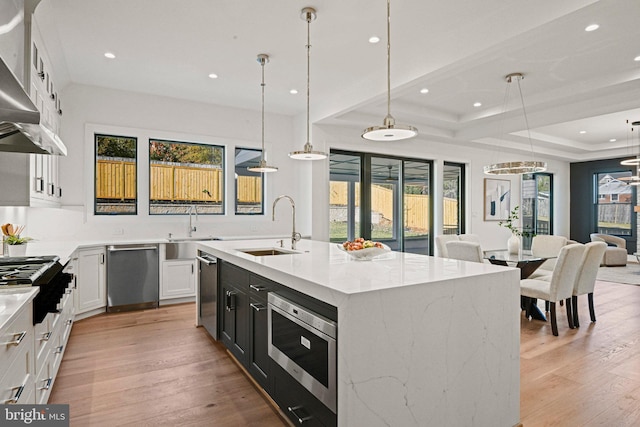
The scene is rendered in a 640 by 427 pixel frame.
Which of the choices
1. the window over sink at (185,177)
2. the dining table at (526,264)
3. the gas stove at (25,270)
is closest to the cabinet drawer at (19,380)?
the gas stove at (25,270)

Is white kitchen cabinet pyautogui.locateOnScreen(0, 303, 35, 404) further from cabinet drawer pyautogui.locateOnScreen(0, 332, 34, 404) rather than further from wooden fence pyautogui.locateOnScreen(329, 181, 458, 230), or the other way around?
wooden fence pyautogui.locateOnScreen(329, 181, 458, 230)

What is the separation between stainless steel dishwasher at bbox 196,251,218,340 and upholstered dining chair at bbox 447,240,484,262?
2.58 meters

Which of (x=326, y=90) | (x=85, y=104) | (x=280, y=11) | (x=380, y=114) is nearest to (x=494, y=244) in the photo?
(x=380, y=114)

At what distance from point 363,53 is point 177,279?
11.7 feet

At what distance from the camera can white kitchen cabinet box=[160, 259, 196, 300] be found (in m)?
4.83

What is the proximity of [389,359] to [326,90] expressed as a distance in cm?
412

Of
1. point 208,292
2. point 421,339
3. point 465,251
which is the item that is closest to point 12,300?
point 421,339

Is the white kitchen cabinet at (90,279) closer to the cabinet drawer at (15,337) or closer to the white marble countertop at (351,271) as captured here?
the white marble countertop at (351,271)

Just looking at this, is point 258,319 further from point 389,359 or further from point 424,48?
point 424,48

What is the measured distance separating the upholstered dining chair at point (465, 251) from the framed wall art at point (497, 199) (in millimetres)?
4534

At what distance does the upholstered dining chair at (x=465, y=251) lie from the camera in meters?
3.95

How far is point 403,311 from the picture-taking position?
1703mm

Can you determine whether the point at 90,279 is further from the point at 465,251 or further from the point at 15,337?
the point at 465,251

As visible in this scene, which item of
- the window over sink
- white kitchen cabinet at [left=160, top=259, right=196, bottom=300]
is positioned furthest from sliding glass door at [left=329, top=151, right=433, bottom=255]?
white kitchen cabinet at [left=160, top=259, right=196, bottom=300]
